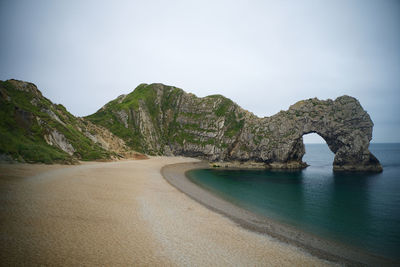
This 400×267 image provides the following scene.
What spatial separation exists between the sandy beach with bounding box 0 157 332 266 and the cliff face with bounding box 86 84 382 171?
66294 millimetres

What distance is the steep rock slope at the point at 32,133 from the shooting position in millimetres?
33625

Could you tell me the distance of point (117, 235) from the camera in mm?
11789

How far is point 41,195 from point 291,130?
8061cm

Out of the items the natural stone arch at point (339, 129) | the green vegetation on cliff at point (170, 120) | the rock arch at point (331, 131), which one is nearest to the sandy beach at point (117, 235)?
the rock arch at point (331, 131)

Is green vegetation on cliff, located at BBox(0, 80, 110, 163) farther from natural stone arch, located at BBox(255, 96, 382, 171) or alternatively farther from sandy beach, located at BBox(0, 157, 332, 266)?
natural stone arch, located at BBox(255, 96, 382, 171)

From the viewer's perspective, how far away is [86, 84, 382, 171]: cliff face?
232 feet

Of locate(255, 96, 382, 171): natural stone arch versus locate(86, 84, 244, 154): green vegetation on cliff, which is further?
locate(86, 84, 244, 154): green vegetation on cliff

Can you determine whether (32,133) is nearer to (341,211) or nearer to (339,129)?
(341,211)

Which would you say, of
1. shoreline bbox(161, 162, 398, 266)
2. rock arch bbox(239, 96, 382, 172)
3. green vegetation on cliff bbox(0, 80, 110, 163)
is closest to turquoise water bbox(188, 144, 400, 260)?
shoreline bbox(161, 162, 398, 266)

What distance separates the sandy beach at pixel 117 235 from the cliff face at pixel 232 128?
66.3 metres

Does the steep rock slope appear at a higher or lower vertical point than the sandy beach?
higher

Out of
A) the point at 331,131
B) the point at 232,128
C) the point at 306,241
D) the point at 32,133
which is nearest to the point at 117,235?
the point at 306,241

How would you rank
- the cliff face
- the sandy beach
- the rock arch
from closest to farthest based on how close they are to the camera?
1. the sandy beach
2. the rock arch
3. the cliff face

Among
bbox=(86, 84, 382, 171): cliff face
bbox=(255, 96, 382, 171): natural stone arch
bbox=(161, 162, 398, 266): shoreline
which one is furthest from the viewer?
bbox=(86, 84, 382, 171): cliff face
